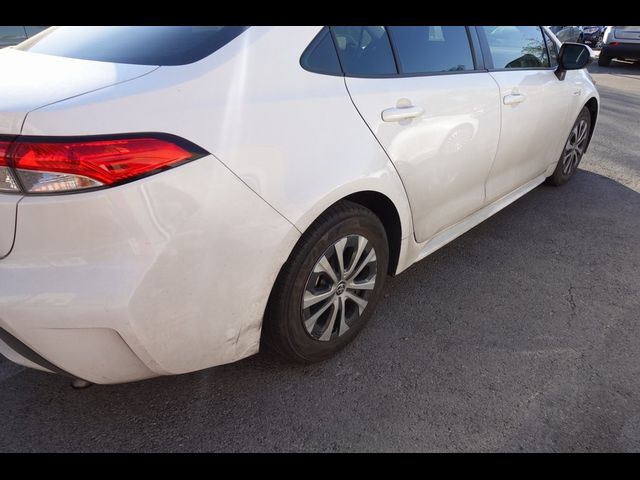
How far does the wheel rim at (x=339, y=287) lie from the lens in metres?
1.81

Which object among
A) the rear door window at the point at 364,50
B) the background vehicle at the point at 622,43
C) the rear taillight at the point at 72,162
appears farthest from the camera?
the background vehicle at the point at 622,43

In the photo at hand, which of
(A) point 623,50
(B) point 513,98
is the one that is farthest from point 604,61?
(B) point 513,98

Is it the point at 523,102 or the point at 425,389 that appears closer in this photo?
the point at 425,389

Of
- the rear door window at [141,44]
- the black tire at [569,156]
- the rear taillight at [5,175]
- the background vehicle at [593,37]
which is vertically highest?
the rear door window at [141,44]

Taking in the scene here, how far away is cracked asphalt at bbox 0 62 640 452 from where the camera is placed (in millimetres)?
1672

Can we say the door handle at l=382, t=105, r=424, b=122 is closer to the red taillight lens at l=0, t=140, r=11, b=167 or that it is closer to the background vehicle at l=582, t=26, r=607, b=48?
the red taillight lens at l=0, t=140, r=11, b=167

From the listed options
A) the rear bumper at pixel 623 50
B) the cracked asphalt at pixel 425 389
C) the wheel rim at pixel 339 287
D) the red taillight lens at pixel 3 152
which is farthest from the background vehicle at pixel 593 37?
the red taillight lens at pixel 3 152

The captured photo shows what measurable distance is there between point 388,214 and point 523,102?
4.55 feet

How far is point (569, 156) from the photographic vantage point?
395cm

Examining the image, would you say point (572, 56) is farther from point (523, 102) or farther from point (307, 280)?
point (307, 280)

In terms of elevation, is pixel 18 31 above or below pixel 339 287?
above

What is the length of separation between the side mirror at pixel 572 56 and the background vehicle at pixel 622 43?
1113cm

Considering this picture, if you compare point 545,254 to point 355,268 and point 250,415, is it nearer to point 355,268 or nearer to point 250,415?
point 355,268

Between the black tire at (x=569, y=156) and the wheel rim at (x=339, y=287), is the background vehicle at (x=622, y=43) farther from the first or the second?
the wheel rim at (x=339, y=287)
